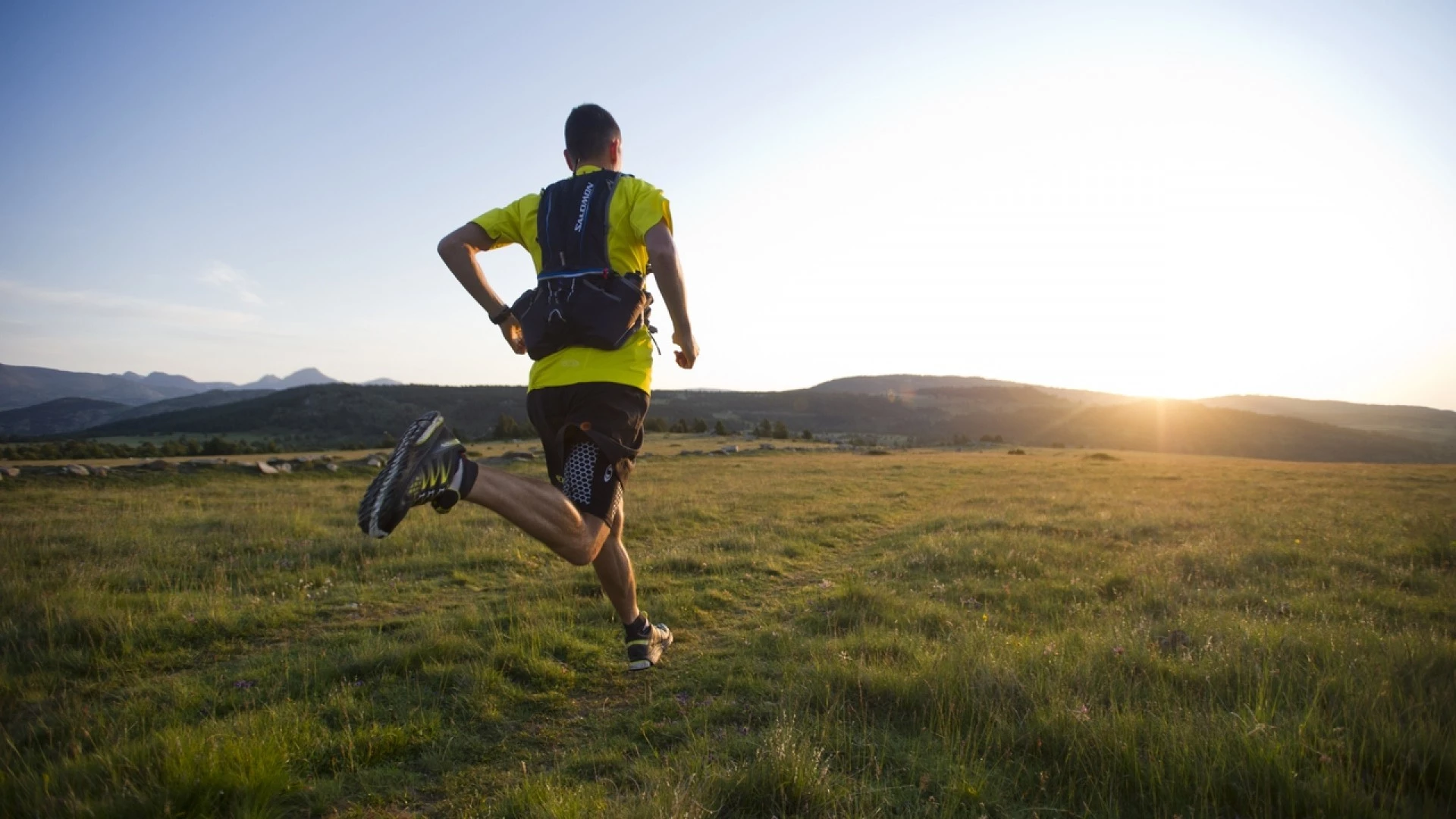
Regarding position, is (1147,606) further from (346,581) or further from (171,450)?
(171,450)

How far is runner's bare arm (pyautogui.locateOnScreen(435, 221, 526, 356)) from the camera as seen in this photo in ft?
Answer: 12.1

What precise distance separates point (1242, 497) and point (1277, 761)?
16594 mm

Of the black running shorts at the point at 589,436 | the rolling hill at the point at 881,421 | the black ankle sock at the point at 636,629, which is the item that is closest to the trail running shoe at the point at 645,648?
the black ankle sock at the point at 636,629

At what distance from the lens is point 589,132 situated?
3736 mm

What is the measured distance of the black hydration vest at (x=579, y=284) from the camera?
3.33m

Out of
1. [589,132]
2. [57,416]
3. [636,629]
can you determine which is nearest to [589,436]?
[636,629]

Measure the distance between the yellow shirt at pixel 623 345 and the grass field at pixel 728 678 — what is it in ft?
5.71

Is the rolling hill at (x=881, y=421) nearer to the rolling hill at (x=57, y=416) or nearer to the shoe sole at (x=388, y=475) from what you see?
the rolling hill at (x=57, y=416)

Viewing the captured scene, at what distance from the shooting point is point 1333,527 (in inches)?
396

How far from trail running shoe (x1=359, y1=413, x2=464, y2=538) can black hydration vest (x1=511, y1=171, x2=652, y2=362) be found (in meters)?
0.74

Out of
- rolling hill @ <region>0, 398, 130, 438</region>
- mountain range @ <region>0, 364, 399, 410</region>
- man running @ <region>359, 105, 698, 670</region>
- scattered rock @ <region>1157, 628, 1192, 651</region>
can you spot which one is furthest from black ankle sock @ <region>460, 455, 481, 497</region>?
mountain range @ <region>0, 364, 399, 410</region>

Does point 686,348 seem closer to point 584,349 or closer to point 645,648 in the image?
point 584,349

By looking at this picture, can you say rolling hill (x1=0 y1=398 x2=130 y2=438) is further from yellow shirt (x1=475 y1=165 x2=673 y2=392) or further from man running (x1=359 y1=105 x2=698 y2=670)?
yellow shirt (x1=475 y1=165 x2=673 y2=392)

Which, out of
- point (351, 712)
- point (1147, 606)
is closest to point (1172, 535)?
point (1147, 606)
